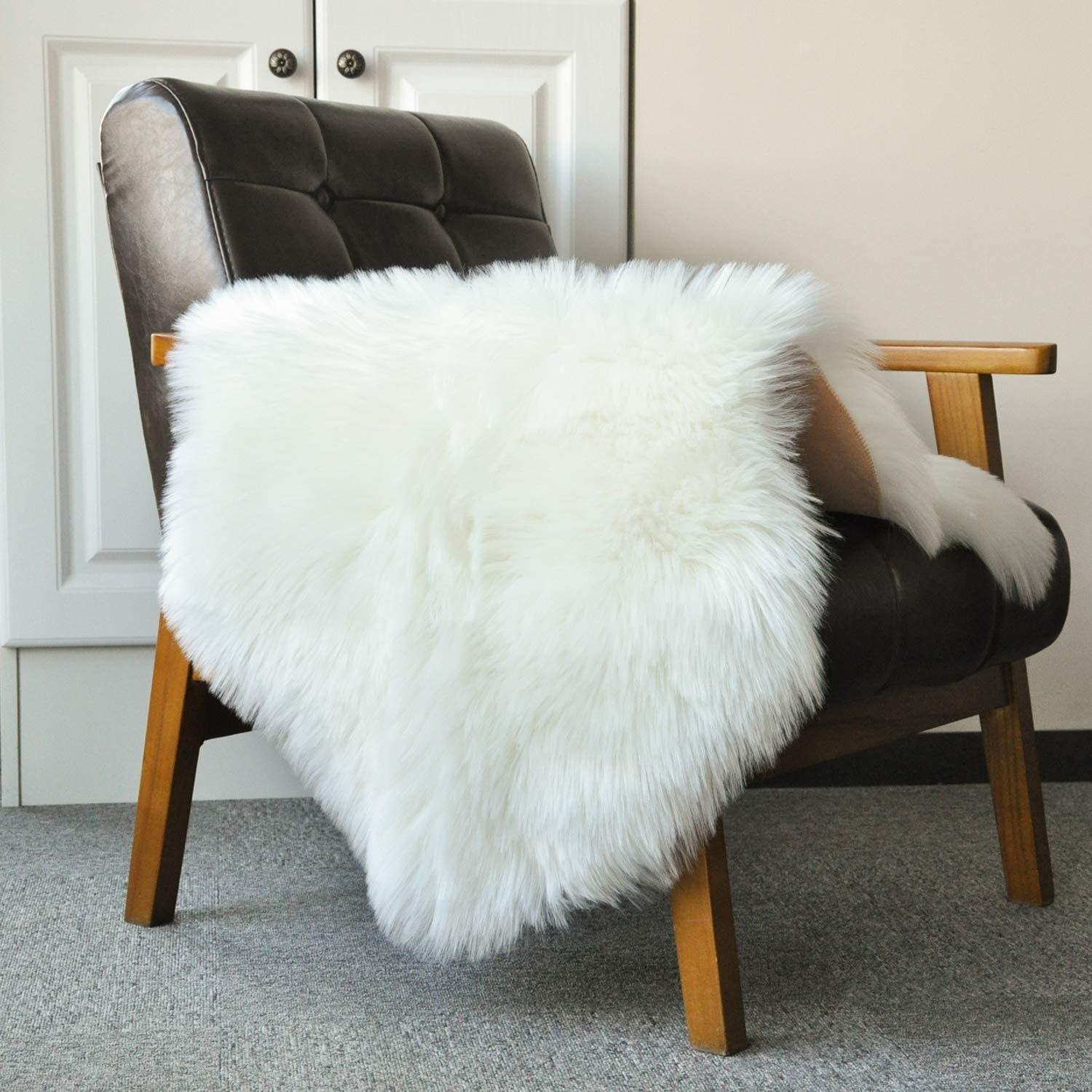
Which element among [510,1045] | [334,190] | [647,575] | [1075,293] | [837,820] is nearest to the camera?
[647,575]

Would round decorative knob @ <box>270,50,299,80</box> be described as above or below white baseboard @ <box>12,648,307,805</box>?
above

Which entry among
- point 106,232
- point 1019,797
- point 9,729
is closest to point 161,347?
point 106,232

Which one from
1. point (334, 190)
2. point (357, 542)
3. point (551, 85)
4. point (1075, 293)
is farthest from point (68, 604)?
point (1075, 293)

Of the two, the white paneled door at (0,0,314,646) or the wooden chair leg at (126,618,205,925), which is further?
the white paneled door at (0,0,314,646)

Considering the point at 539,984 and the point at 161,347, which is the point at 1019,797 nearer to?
the point at 539,984

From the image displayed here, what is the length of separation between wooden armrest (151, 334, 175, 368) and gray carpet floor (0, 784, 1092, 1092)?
0.54 metres

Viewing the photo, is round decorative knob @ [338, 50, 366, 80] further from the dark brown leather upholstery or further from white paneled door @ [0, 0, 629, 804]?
the dark brown leather upholstery

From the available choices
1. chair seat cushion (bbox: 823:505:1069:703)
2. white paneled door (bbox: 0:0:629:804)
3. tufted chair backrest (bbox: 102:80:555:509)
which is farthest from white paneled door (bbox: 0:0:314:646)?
chair seat cushion (bbox: 823:505:1069:703)

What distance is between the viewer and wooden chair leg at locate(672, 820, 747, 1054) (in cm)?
83

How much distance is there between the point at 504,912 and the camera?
2.63 feet

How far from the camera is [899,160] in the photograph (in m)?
1.53

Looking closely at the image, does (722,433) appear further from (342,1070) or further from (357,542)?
(342,1070)

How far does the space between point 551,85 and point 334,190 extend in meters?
0.43

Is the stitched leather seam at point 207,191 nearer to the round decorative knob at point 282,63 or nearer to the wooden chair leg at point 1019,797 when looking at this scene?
the round decorative knob at point 282,63
